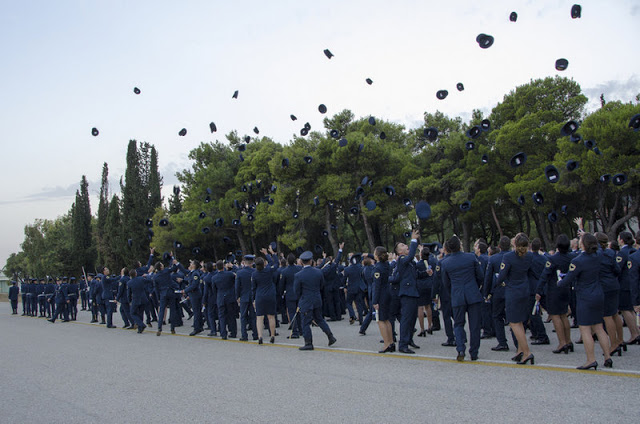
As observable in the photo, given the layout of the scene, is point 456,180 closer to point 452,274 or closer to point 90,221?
point 452,274

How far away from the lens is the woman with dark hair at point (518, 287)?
7.58 metres

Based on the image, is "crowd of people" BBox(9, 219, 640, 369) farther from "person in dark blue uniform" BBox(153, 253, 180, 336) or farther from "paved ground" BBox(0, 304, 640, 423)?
"paved ground" BBox(0, 304, 640, 423)

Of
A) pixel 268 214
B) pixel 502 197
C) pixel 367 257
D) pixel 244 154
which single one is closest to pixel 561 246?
pixel 367 257

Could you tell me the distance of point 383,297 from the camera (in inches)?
376

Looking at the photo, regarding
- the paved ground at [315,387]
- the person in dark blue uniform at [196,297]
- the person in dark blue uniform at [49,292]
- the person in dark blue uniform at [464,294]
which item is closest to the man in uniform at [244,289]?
the paved ground at [315,387]

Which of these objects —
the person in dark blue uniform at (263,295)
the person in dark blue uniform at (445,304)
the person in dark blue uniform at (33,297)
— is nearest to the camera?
the person in dark blue uniform at (445,304)

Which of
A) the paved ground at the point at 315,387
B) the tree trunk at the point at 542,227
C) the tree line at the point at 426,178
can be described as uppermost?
the tree line at the point at 426,178

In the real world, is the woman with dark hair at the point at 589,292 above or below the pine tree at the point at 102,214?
below

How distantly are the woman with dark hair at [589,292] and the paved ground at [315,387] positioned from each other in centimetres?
49

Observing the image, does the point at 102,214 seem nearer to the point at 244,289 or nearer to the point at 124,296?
the point at 124,296

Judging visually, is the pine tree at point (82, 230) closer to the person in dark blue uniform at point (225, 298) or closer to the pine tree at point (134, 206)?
the pine tree at point (134, 206)

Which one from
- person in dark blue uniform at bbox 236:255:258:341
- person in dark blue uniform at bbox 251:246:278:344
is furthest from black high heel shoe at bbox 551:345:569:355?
person in dark blue uniform at bbox 236:255:258:341

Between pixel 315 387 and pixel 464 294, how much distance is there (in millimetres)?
2775

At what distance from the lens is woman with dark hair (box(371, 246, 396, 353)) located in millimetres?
9305
